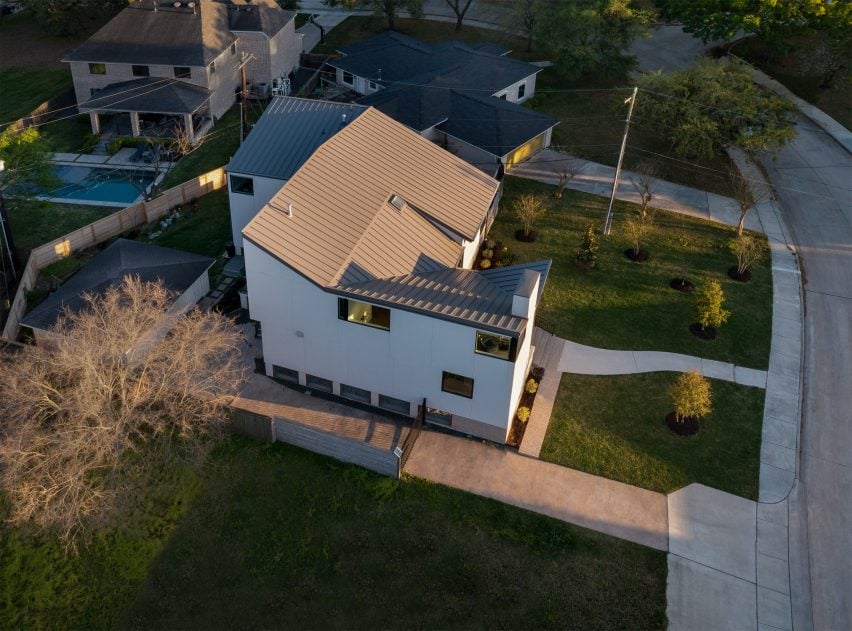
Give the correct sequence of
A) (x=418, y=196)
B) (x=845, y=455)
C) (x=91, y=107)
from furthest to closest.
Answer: (x=91, y=107), (x=418, y=196), (x=845, y=455)

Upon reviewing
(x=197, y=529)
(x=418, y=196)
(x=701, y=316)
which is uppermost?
(x=418, y=196)

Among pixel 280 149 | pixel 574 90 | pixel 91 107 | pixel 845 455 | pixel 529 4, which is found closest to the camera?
pixel 845 455

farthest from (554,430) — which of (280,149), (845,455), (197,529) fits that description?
(280,149)

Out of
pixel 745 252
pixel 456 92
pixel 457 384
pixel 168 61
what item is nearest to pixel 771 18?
pixel 456 92

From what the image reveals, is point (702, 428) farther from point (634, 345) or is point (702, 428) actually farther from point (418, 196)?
point (418, 196)

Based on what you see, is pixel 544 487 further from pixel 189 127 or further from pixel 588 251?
pixel 189 127

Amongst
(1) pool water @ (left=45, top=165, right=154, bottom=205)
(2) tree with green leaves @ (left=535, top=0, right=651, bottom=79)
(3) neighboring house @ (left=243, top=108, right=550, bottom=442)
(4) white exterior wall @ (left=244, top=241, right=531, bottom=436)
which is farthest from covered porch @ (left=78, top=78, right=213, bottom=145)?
(2) tree with green leaves @ (left=535, top=0, right=651, bottom=79)

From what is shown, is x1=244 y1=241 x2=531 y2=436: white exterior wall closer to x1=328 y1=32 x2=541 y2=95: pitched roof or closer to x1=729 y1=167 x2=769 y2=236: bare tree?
x1=729 y1=167 x2=769 y2=236: bare tree
